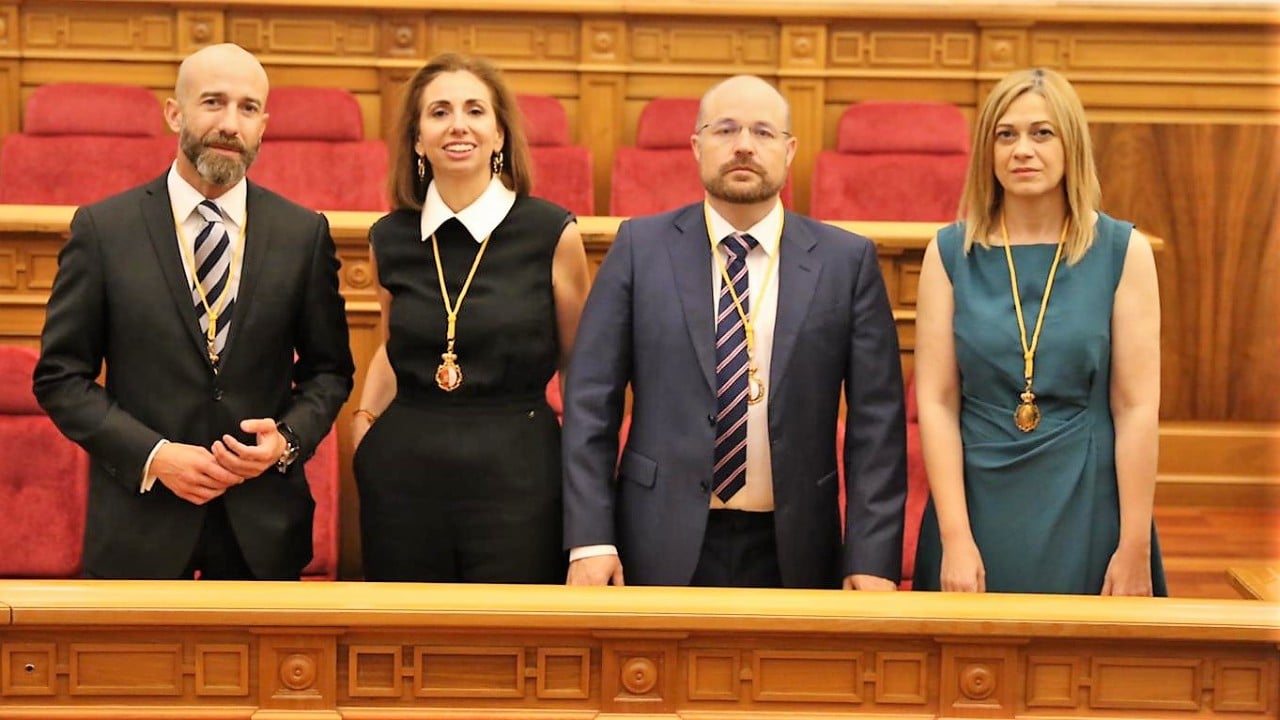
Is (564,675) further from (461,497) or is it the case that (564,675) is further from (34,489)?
(34,489)

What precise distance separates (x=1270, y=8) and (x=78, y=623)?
144 cm

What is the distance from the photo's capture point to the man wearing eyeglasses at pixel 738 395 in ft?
2.79

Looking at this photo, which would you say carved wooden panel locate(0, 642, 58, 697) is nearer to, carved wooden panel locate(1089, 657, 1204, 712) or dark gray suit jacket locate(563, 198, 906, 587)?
dark gray suit jacket locate(563, 198, 906, 587)

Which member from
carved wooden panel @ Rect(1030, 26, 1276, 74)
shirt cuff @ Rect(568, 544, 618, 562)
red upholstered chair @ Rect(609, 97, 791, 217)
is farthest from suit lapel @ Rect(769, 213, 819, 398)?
carved wooden panel @ Rect(1030, 26, 1276, 74)

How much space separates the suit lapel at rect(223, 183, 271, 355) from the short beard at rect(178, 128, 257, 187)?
0.8 inches

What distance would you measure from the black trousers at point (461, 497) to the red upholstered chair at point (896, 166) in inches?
31.3

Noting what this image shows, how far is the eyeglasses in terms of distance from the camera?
848 millimetres

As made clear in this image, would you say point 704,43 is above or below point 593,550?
above

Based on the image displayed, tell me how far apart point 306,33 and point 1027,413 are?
111 centimetres

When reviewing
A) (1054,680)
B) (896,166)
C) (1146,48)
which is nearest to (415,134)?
(1054,680)

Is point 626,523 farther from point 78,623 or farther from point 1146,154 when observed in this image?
point 1146,154

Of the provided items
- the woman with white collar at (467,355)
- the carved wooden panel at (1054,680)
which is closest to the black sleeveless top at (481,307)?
the woman with white collar at (467,355)

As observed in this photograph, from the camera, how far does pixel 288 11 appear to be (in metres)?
1.73

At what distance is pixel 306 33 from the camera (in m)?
1.74
